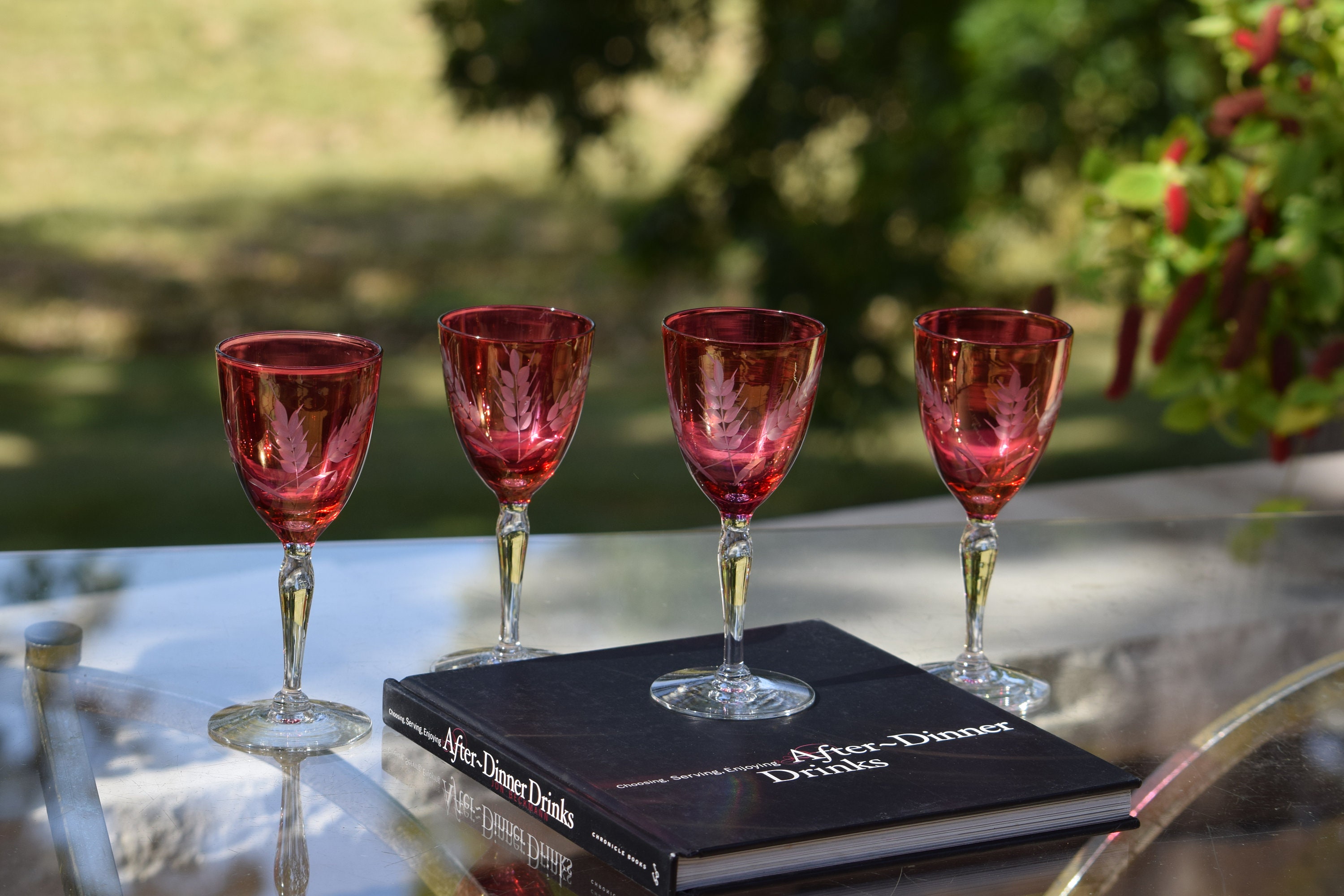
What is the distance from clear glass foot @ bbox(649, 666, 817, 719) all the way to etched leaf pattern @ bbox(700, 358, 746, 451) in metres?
0.13

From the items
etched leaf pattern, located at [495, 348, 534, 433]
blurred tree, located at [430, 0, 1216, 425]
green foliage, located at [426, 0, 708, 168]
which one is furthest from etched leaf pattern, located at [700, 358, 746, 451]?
green foliage, located at [426, 0, 708, 168]

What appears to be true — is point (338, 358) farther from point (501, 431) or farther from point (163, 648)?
point (163, 648)

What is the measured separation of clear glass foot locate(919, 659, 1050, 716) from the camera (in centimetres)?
97

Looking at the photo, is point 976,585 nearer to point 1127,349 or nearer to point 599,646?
point 599,646

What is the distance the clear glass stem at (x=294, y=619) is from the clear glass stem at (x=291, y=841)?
2.3 inches

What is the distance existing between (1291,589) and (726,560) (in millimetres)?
601

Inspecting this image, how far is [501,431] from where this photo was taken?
3.04 feet

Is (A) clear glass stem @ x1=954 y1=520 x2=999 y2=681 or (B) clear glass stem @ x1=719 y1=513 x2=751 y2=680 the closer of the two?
(B) clear glass stem @ x1=719 y1=513 x2=751 y2=680

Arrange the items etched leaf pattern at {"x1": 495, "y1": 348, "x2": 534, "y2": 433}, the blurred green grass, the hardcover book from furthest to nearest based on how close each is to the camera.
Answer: the blurred green grass < etched leaf pattern at {"x1": 495, "y1": 348, "x2": 534, "y2": 433} < the hardcover book

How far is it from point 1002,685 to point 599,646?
0.87ft

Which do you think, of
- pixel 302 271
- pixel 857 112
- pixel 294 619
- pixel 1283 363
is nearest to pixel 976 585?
pixel 294 619

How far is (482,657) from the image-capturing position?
3.35ft

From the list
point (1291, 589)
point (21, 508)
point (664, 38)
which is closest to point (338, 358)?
point (1291, 589)

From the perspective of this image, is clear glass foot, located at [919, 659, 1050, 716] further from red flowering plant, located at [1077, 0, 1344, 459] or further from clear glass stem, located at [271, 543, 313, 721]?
red flowering plant, located at [1077, 0, 1344, 459]
